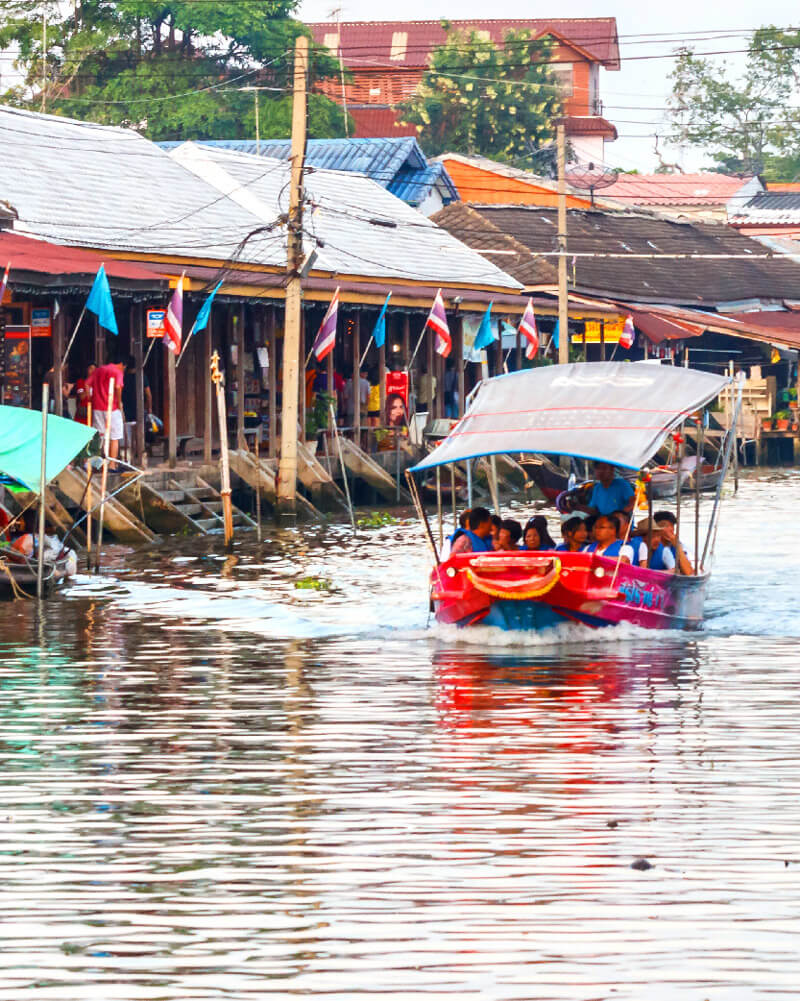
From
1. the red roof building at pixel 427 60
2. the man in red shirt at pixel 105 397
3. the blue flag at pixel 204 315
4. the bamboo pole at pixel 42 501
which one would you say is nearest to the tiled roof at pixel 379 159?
the red roof building at pixel 427 60

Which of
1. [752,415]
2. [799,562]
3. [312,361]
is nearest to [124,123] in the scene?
[752,415]

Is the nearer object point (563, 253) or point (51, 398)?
point (51, 398)

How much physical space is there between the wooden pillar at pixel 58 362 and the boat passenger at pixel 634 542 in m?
9.80

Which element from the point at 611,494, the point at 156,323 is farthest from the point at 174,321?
the point at 611,494

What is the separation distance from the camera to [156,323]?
25109mm

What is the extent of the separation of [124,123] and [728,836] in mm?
49312

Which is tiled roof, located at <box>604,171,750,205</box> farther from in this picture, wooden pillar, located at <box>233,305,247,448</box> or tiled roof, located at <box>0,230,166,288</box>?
tiled roof, located at <box>0,230,166,288</box>

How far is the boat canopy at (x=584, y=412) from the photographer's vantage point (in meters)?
15.6

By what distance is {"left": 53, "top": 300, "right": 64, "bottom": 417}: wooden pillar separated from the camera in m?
23.8

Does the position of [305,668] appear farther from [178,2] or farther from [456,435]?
[178,2]

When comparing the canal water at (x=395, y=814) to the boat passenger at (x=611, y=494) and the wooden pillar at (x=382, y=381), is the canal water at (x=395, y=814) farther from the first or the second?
the wooden pillar at (x=382, y=381)

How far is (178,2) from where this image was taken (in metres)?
57.2

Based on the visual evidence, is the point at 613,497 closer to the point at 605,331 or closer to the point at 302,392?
the point at 302,392

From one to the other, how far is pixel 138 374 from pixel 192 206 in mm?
6922
